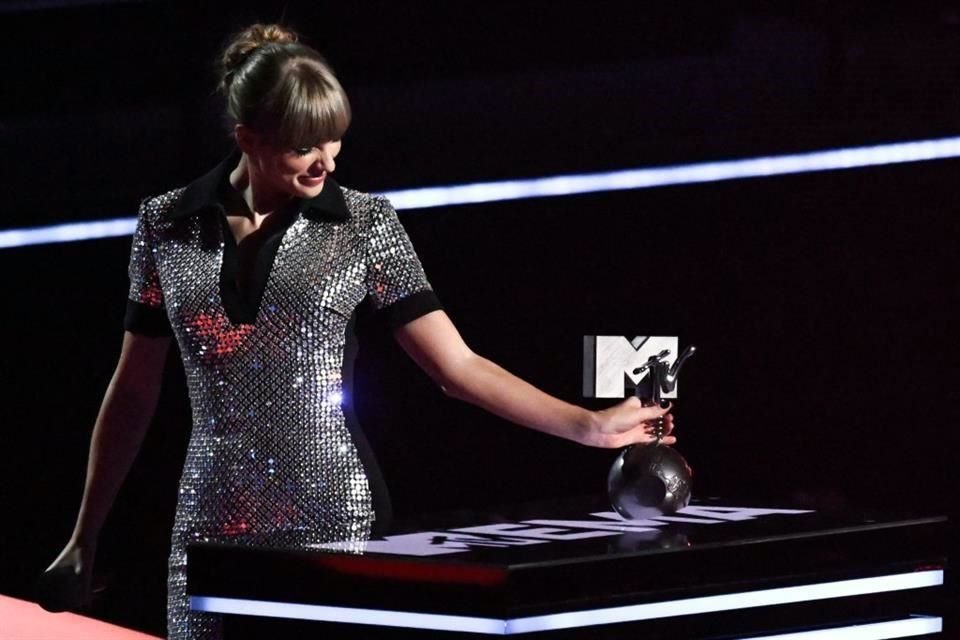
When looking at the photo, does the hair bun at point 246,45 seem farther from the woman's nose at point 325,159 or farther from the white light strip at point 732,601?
the white light strip at point 732,601

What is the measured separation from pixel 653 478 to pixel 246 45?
2.65 ft

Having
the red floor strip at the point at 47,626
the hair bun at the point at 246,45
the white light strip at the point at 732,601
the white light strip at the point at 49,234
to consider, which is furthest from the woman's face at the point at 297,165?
the white light strip at the point at 49,234

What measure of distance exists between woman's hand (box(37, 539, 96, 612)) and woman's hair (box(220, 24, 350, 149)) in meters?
0.64

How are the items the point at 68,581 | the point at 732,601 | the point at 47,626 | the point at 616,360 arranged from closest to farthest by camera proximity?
the point at 732,601
the point at 68,581
the point at 616,360
the point at 47,626

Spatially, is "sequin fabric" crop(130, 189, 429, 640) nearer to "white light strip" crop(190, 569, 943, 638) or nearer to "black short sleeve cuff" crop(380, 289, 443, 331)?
"black short sleeve cuff" crop(380, 289, 443, 331)

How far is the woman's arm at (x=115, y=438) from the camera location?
2.29 meters

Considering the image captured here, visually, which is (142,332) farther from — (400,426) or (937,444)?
(937,444)

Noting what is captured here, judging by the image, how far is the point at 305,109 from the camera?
212 centimetres

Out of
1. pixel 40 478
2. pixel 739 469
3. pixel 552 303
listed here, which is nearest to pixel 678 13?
pixel 552 303

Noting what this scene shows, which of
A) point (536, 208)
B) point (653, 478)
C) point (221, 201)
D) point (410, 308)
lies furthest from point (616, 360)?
point (536, 208)

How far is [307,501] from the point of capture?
7.17 feet

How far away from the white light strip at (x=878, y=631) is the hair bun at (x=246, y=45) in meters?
1.00

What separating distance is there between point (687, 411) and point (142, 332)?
→ 2024 mm

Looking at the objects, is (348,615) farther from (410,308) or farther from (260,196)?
(260,196)
